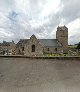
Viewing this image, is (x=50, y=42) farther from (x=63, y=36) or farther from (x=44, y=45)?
(x=63, y=36)

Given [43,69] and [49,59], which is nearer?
[43,69]

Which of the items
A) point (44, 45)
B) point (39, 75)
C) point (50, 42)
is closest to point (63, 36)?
point (50, 42)

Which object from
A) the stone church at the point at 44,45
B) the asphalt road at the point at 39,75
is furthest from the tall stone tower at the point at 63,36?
the asphalt road at the point at 39,75

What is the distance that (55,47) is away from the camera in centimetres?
6956

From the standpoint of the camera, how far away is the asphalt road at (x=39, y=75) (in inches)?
189

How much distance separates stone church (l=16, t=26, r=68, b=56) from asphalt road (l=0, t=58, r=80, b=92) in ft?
167

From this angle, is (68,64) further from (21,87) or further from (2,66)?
(2,66)

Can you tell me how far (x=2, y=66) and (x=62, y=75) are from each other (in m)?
2.28

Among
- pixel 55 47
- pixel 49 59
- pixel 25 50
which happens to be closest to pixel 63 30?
pixel 55 47

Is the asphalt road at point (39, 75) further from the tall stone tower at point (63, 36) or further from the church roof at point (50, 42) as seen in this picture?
the tall stone tower at point (63, 36)

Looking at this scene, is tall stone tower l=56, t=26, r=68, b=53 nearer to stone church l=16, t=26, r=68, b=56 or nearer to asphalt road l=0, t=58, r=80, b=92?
stone church l=16, t=26, r=68, b=56

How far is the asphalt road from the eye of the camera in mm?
4805

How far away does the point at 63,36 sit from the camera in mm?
76188

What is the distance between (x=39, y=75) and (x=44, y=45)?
211 ft
